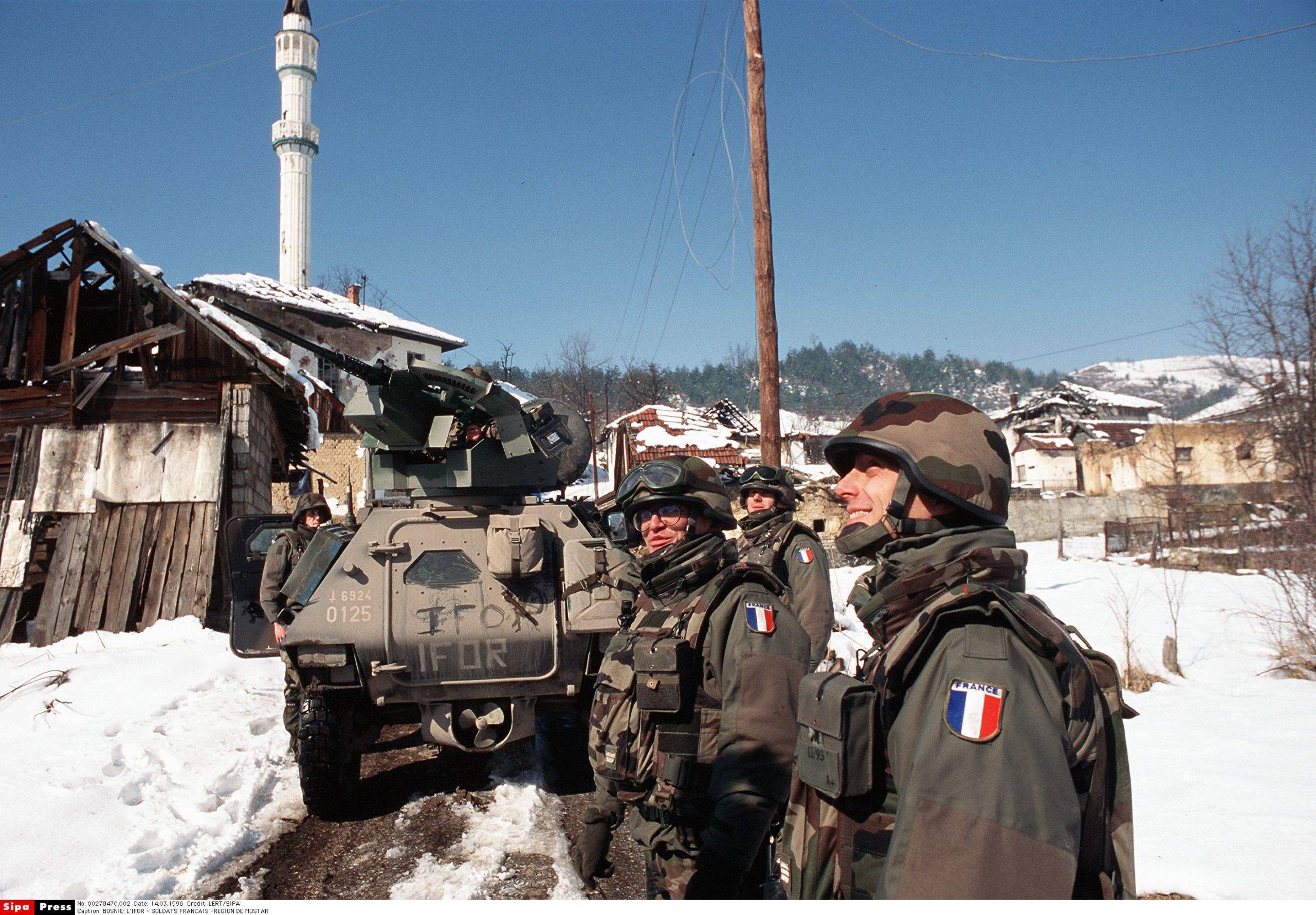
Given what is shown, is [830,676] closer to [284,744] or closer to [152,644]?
[284,744]

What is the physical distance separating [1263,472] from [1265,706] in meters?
5.46

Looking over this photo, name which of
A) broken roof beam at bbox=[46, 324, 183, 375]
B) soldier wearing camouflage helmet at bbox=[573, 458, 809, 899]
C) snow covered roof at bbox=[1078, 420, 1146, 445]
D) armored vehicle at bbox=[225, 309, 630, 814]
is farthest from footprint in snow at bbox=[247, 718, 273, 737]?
snow covered roof at bbox=[1078, 420, 1146, 445]

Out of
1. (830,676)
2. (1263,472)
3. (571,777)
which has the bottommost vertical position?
(571,777)

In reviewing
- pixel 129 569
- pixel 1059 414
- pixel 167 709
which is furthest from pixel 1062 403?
pixel 167 709

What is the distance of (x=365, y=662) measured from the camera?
5.43 m

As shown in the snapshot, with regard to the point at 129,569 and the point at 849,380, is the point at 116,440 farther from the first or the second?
the point at 849,380

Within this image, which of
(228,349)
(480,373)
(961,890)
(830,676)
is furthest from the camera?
(228,349)

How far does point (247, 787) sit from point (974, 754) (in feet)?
18.6

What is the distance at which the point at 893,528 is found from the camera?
6.25ft

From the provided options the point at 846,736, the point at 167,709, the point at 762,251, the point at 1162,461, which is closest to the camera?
the point at 846,736

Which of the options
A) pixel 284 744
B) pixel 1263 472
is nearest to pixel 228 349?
pixel 284 744

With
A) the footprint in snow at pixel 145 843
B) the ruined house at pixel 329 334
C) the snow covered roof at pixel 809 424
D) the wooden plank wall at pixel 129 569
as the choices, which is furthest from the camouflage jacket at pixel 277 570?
the snow covered roof at pixel 809 424

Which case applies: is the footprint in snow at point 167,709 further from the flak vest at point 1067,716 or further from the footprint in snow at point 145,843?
the flak vest at point 1067,716

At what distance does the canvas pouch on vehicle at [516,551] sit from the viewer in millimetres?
5617
